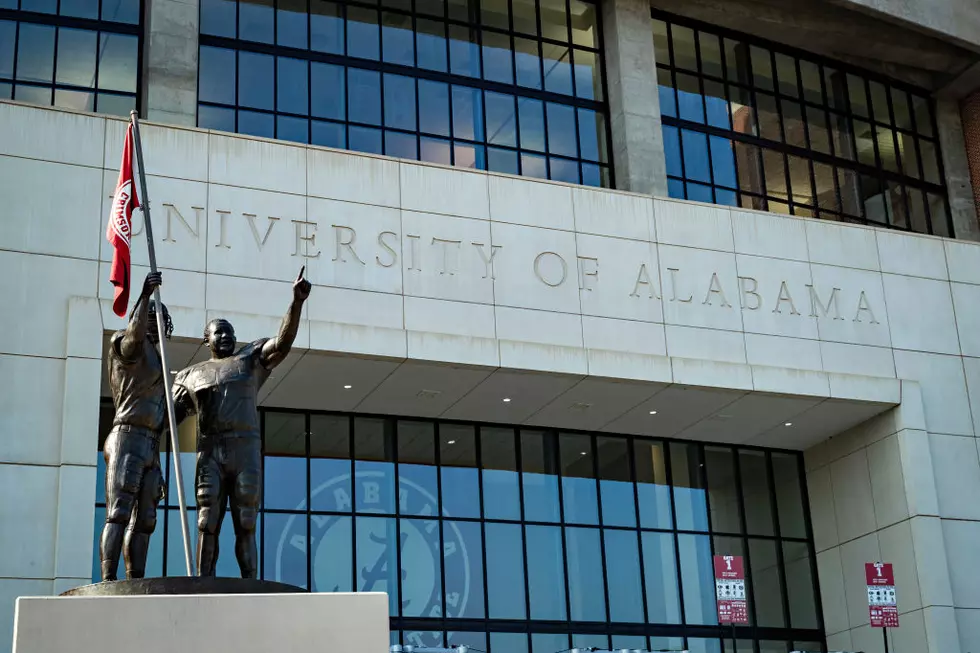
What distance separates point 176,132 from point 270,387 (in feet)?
14.3

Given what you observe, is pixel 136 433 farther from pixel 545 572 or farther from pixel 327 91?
pixel 327 91

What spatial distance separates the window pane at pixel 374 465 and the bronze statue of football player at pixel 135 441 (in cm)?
1163

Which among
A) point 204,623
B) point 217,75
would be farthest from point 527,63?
point 204,623

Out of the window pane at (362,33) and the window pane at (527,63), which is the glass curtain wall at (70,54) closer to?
the window pane at (362,33)

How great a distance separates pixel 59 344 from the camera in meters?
20.2

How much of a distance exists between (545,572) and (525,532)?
2.65 ft

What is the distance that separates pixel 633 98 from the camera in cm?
2802

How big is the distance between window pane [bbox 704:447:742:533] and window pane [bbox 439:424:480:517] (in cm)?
513

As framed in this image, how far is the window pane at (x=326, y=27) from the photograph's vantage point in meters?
26.5

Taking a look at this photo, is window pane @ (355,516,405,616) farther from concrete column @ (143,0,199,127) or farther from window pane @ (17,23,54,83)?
window pane @ (17,23,54,83)

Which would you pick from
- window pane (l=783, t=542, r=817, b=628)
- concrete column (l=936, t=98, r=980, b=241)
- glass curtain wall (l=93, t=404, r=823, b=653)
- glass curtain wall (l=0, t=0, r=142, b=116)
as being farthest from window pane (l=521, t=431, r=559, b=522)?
concrete column (l=936, t=98, r=980, b=241)

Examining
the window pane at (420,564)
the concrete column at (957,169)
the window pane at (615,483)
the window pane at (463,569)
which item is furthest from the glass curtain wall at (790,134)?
the window pane at (420,564)

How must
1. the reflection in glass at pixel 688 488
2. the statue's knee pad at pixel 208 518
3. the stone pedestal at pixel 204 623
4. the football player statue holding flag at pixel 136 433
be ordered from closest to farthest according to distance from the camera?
the stone pedestal at pixel 204 623 < the statue's knee pad at pixel 208 518 < the football player statue holding flag at pixel 136 433 < the reflection in glass at pixel 688 488

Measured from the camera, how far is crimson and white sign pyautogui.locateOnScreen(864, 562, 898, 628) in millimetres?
23656
